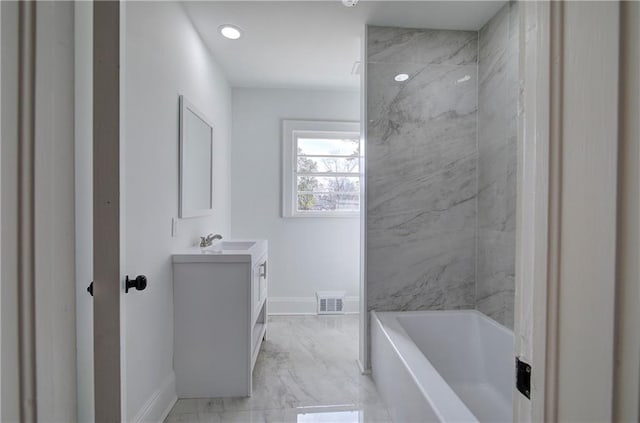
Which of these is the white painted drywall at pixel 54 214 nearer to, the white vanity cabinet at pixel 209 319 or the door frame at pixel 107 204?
the door frame at pixel 107 204

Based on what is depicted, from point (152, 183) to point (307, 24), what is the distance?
5.05 feet

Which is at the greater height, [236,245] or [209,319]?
[236,245]

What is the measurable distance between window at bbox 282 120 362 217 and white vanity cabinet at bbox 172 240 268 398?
5.23 ft

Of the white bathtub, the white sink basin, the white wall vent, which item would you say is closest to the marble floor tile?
the white bathtub

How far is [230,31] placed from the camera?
2338mm

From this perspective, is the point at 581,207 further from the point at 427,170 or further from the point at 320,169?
the point at 320,169

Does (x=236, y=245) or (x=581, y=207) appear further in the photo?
(x=236, y=245)

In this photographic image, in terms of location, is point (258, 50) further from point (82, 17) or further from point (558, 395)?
point (558, 395)

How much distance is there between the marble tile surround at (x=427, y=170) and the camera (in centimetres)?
223

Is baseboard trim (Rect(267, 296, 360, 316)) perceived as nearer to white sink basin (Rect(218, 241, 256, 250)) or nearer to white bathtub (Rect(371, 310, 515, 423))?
white sink basin (Rect(218, 241, 256, 250))

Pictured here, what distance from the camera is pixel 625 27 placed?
0.35 meters

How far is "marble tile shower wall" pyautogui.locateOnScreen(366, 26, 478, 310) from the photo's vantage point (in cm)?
224

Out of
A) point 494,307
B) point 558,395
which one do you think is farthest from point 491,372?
point 558,395

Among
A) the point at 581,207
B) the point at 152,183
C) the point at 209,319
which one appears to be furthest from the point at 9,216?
the point at 209,319
